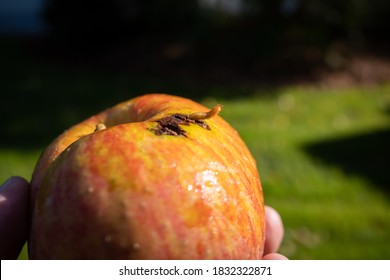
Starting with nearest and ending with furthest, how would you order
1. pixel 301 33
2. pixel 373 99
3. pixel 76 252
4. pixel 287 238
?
pixel 76 252 → pixel 287 238 → pixel 373 99 → pixel 301 33

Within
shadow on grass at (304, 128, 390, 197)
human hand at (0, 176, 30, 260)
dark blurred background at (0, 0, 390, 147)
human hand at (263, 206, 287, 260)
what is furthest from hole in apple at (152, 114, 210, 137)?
dark blurred background at (0, 0, 390, 147)

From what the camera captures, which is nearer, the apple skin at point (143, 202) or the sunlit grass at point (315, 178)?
the apple skin at point (143, 202)

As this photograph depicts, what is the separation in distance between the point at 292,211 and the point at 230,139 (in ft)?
8.80

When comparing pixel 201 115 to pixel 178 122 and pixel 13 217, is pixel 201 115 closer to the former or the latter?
pixel 178 122

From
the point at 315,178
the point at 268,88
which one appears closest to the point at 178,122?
the point at 315,178

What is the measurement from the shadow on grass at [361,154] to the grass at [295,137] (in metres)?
0.01

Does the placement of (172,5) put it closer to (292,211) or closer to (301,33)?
(301,33)

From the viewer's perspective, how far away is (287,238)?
4398 millimetres

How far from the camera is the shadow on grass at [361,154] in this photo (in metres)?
5.25

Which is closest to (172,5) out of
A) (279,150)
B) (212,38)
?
(212,38)

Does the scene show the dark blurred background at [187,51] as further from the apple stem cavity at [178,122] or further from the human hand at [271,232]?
the apple stem cavity at [178,122]

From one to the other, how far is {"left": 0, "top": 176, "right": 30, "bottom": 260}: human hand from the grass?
8.38ft

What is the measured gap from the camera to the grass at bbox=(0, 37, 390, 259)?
445cm

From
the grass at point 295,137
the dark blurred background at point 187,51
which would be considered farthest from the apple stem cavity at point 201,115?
the dark blurred background at point 187,51
